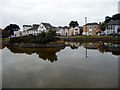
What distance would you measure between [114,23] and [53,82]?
149ft

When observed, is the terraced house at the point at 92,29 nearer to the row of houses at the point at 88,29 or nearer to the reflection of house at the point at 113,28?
the row of houses at the point at 88,29

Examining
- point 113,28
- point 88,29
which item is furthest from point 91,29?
point 113,28

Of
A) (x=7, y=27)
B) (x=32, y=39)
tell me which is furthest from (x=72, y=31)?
(x=7, y=27)

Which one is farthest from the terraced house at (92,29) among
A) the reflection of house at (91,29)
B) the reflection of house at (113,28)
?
the reflection of house at (113,28)

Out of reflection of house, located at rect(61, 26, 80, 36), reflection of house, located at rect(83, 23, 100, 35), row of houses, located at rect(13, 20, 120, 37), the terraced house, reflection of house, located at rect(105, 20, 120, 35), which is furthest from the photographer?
reflection of house, located at rect(61, 26, 80, 36)

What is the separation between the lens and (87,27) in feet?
171

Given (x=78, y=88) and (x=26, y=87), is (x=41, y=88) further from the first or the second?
(x=78, y=88)

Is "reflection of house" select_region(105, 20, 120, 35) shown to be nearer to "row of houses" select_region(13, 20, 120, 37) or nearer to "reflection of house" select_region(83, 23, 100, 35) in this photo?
"row of houses" select_region(13, 20, 120, 37)

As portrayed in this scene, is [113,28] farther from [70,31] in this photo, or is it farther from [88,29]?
[70,31]

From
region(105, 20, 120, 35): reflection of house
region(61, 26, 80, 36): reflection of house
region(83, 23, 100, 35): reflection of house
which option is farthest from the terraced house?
region(105, 20, 120, 35): reflection of house

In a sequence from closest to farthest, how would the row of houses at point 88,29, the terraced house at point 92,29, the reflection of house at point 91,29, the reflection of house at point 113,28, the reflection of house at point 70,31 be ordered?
1. the reflection of house at point 113,28
2. the row of houses at point 88,29
3. the terraced house at point 92,29
4. the reflection of house at point 91,29
5. the reflection of house at point 70,31

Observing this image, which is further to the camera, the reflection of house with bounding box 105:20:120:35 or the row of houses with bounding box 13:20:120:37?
the row of houses with bounding box 13:20:120:37

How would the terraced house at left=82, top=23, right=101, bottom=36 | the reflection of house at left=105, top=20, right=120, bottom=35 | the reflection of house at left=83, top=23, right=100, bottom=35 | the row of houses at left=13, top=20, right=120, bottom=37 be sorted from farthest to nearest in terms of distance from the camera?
the reflection of house at left=83, top=23, right=100, bottom=35 < the terraced house at left=82, top=23, right=101, bottom=36 < the row of houses at left=13, top=20, right=120, bottom=37 < the reflection of house at left=105, top=20, right=120, bottom=35

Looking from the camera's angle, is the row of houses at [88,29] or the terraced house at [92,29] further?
the terraced house at [92,29]
